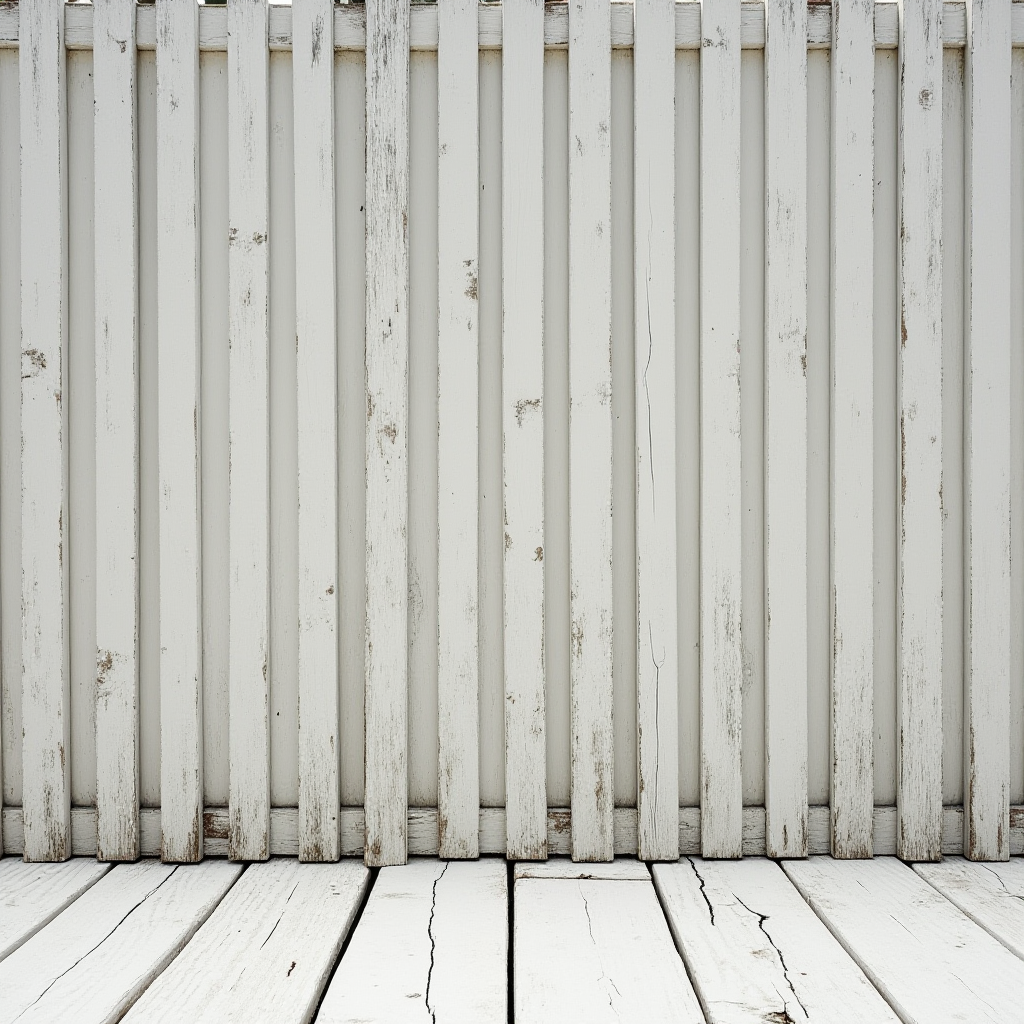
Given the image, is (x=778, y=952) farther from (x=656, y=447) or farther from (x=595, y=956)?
(x=656, y=447)

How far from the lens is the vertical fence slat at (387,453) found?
193 cm

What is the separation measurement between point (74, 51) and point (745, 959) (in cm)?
224

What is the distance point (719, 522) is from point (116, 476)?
1297mm

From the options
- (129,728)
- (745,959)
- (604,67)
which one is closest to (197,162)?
(604,67)

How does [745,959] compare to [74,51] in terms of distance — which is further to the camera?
[74,51]

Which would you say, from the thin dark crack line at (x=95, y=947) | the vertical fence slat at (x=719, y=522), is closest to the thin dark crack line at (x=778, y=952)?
the vertical fence slat at (x=719, y=522)

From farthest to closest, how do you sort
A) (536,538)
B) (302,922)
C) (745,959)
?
(536,538), (302,922), (745,959)

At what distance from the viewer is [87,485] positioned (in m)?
2.00

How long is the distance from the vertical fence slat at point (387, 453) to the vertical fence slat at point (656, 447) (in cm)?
50

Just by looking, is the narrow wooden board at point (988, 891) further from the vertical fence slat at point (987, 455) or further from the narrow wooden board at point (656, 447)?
the narrow wooden board at point (656, 447)

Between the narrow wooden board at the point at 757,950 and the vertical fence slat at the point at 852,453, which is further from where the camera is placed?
the vertical fence slat at the point at 852,453

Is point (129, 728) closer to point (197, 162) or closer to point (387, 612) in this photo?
point (387, 612)

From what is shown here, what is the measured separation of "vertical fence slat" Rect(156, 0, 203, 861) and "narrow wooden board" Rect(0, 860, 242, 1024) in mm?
117

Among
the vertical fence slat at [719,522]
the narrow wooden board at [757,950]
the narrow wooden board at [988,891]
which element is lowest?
the narrow wooden board at [988,891]
